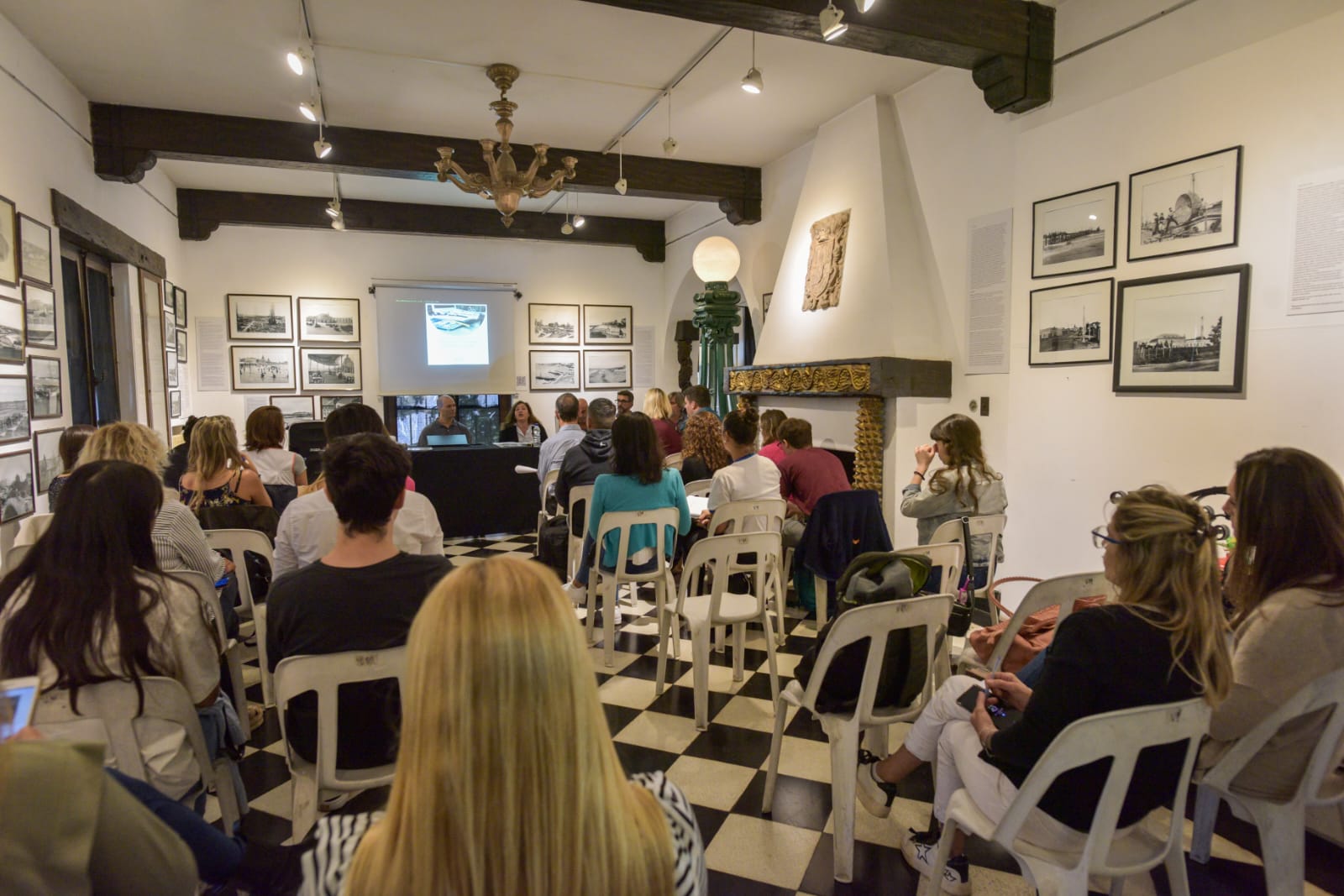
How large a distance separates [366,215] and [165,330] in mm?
2368

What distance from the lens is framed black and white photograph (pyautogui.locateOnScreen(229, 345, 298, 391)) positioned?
25.2 feet

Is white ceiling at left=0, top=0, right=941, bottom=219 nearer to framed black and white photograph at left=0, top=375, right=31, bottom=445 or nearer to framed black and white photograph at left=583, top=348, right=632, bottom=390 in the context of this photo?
framed black and white photograph at left=0, top=375, right=31, bottom=445

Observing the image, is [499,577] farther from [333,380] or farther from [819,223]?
[333,380]

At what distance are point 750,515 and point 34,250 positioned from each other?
13.2 ft

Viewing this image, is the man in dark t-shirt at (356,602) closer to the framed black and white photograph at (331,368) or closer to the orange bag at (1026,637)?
the orange bag at (1026,637)

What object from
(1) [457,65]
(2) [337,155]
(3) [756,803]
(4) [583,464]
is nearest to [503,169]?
(1) [457,65]

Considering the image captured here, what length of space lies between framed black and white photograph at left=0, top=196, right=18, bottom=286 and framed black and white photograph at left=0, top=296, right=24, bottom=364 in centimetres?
10

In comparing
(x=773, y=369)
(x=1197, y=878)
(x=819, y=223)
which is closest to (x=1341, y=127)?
(x=1197, y=878)

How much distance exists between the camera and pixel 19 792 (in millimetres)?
670

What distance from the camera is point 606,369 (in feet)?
30.0

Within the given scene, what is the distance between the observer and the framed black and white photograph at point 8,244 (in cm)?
337

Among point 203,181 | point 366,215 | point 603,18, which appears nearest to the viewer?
point 603,18

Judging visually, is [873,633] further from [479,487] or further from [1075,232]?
[479,487]

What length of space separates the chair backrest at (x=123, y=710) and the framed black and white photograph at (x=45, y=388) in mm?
3053
